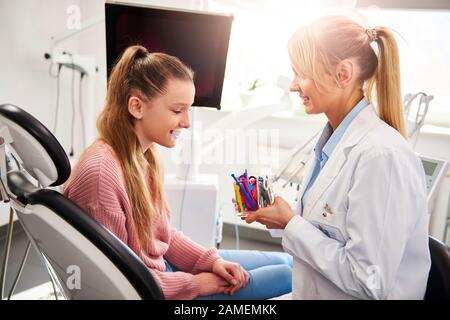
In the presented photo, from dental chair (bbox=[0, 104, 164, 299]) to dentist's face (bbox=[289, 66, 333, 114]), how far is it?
0.54 m

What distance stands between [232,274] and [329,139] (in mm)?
452

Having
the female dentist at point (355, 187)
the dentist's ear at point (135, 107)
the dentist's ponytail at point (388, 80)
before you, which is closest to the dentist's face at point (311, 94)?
the female dentist at point (355, 187)

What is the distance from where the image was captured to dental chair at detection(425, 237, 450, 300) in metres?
0.98

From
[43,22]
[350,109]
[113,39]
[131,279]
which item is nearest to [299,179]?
[350,109]

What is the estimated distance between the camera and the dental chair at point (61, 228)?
2.62 ft

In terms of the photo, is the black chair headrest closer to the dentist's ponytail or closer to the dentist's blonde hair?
the dentist's blonde hair

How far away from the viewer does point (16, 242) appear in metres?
2.55

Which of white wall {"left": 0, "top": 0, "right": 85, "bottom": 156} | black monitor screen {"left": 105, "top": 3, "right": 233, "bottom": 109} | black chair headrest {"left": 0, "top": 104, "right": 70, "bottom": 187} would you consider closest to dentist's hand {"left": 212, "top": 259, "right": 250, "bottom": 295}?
black chair headrest {"left": 0, "top": 104, "right": 70, "bottom": 187}

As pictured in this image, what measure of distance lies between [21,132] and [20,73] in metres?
1.95

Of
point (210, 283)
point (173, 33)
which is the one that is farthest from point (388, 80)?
point (173, 33)

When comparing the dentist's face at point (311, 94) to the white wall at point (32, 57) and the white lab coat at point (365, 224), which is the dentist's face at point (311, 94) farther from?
the white wall at point (32, 57)

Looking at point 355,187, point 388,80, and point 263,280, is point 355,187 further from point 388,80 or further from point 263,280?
point 263,280

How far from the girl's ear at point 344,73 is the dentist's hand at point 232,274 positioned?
557 mm

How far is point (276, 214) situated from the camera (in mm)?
1031
